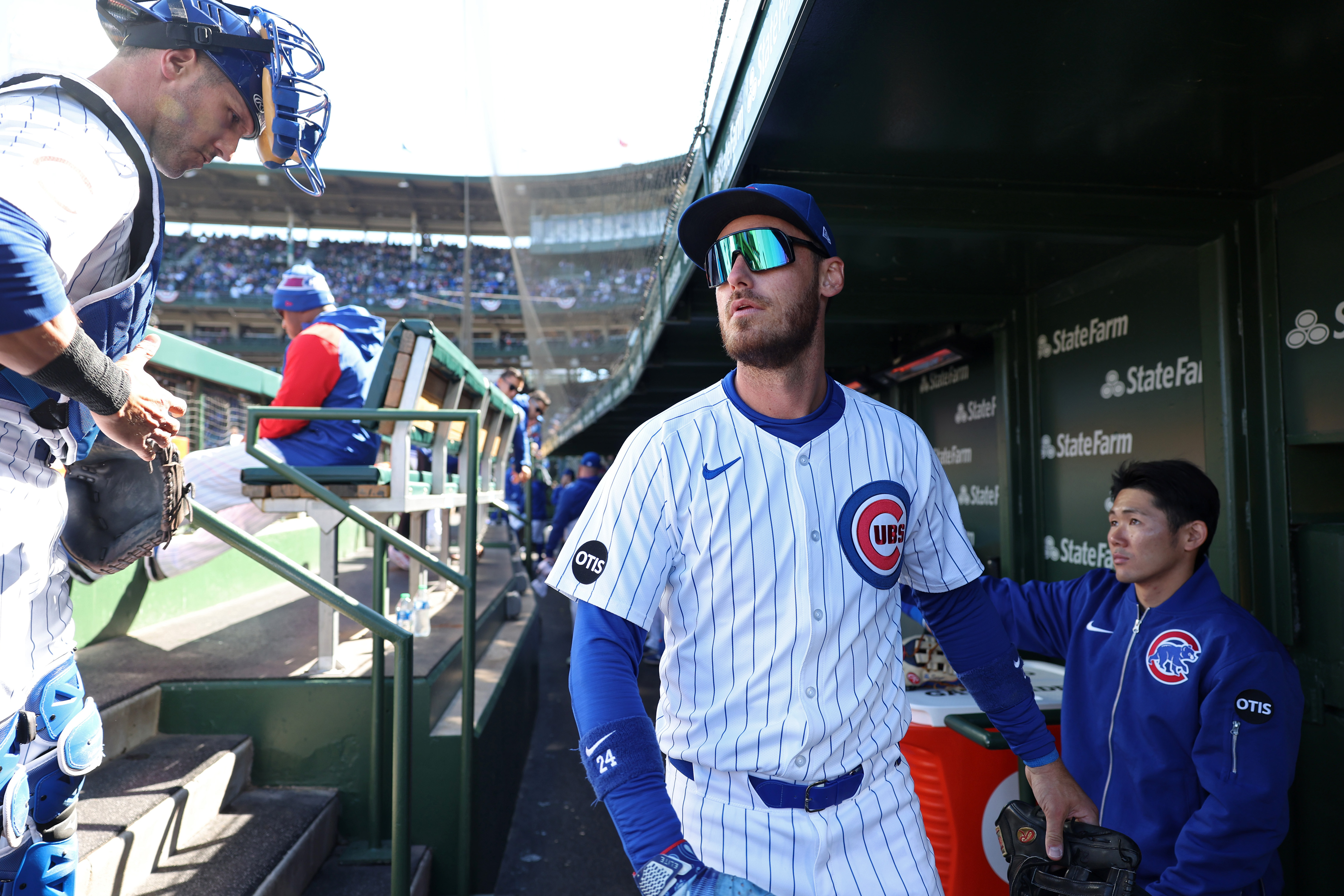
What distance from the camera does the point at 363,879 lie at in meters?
2.71

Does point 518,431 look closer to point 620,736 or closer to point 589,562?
point 589,562

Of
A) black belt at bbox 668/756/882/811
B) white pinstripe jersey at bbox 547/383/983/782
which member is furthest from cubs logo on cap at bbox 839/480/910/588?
black belt at bbox 668/756/882/811

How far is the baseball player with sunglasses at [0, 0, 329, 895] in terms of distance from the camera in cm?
116

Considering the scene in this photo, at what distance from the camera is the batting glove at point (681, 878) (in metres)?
1.02

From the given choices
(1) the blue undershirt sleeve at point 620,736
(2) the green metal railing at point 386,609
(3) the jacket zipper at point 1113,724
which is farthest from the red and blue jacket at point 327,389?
(3) the jacket zipper at point 1113,724

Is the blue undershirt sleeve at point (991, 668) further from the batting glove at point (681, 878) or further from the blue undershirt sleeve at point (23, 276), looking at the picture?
the blue undershirt sleeve at point (23, 276)

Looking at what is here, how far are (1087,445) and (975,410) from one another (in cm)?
95

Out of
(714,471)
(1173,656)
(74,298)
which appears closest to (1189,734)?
(1173,656)

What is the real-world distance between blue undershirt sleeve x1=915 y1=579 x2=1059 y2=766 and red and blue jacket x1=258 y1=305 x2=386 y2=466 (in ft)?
9.83

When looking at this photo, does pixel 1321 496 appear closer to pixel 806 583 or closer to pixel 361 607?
pixel 806 583

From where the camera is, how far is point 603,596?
4.14 ft

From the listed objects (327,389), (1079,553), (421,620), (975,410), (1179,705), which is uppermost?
(327,389)

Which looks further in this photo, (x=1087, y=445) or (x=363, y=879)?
(x=1087, y=445)

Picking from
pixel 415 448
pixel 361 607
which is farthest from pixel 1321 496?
pixel 415 448
